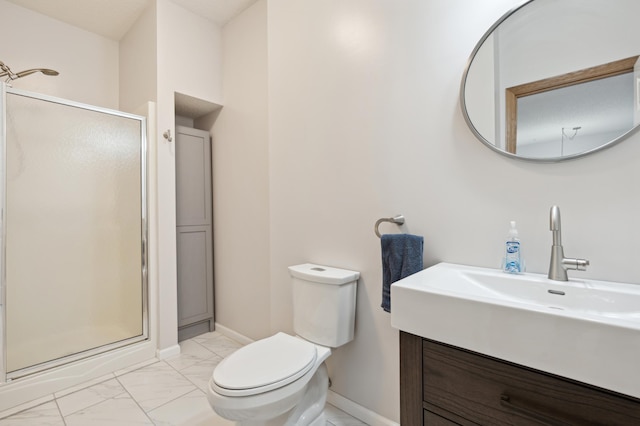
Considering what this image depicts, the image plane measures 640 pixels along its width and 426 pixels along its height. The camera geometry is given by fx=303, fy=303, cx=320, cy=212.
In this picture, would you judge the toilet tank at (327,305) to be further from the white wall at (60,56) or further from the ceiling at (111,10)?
the white wall at (60,56)

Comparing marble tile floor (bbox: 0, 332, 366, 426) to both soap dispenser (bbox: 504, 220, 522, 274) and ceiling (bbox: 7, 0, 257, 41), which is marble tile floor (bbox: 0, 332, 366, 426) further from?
ceiling (bbox: 7, 0, 257, 41)

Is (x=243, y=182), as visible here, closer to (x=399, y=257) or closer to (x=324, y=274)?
(x=324, y=274)

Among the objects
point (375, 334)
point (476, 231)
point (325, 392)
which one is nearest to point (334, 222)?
point (375, 334)

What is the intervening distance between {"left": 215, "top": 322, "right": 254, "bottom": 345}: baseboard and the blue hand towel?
155 cm

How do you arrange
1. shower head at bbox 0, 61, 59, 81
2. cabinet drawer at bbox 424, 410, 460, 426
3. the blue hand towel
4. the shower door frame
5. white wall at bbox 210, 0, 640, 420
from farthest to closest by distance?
shower head at bbox 0, 61, 59, 81 → the shower door frame → the blue hand towel → white wall at bbox 210, 0, 640, 420 → cabinet drawer at bbox 424, 410, 460, 426

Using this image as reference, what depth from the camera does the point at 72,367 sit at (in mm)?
1920

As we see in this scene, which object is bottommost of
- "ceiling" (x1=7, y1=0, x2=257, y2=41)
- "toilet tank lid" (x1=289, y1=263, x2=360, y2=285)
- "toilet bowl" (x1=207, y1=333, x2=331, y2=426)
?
"toilet bowl" (x1=207, y1=333, x2=331, y2=426)

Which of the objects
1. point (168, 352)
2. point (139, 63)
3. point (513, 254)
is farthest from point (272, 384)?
point (139, 63)

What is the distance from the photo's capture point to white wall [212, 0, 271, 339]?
7.48ft

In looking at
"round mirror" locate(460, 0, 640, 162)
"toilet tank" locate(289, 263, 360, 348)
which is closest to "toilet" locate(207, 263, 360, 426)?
"toilet tank" locate(289, 263, 360, 348)

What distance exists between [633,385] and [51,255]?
275 cm

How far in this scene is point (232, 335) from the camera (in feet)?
8.45

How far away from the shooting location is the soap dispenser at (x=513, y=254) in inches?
41.3

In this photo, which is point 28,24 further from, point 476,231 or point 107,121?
point 476,231
